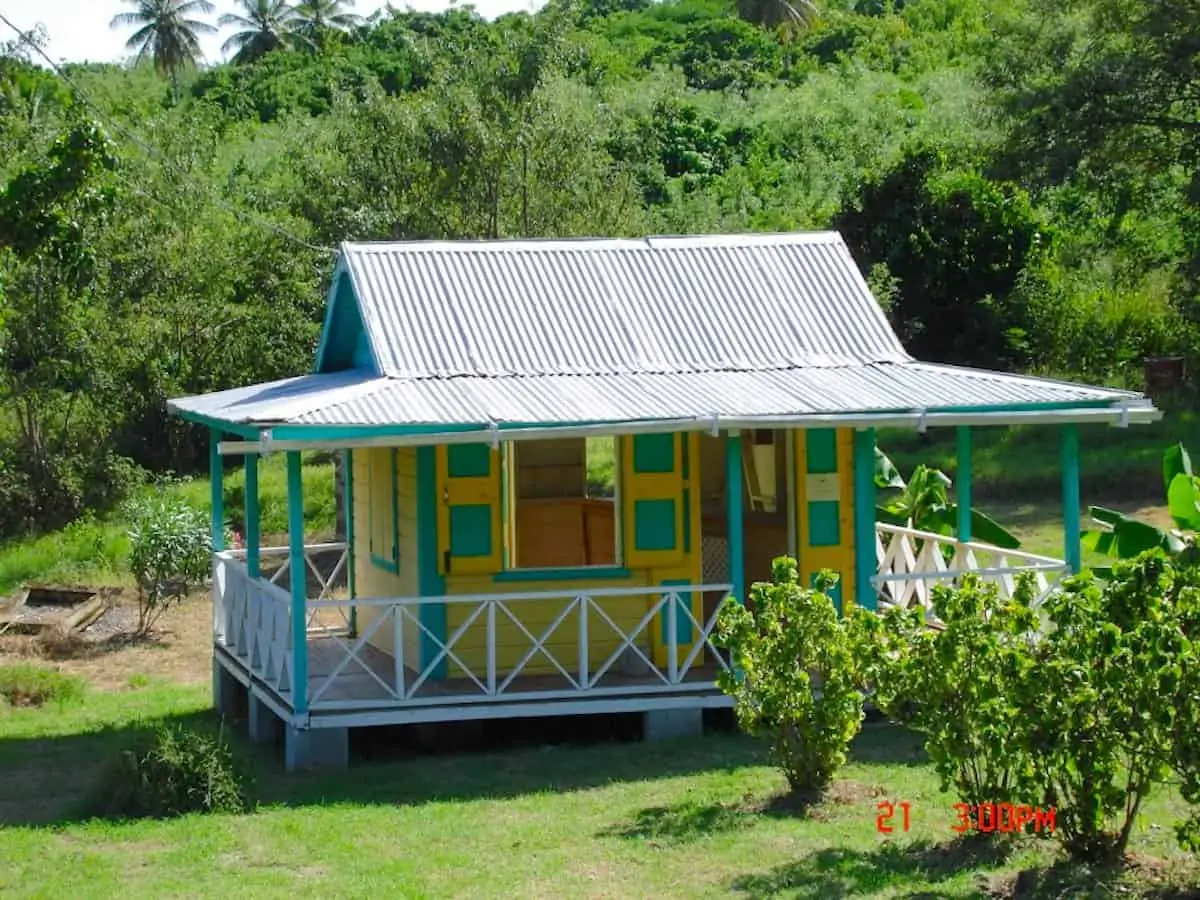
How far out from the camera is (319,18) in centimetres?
7212

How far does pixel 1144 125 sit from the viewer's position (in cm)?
2511

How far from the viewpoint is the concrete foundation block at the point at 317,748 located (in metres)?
11.7

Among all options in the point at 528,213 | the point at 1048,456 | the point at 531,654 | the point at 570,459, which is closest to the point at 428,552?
the point at 531,654

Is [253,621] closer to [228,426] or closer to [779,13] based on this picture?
[228,426]

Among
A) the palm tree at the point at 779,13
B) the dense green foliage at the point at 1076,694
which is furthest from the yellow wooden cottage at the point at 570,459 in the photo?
the palm tree at the point at 779,13

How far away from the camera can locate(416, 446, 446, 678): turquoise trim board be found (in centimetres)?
1225

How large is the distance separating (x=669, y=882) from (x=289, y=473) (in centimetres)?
461

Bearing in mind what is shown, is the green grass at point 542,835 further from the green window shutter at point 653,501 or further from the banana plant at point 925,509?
the banana plant at point 925,509

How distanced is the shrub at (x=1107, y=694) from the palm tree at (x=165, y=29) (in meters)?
68.0

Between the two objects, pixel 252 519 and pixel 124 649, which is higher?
pixel 252 519

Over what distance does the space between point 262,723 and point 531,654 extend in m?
2.71

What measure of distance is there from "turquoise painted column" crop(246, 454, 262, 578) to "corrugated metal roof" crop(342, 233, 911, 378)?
175 cm

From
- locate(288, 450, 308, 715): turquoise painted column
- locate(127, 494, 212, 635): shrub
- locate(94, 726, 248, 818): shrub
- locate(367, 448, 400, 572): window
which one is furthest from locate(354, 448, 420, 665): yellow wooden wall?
locate(127, 494, 212, 635): shrub
